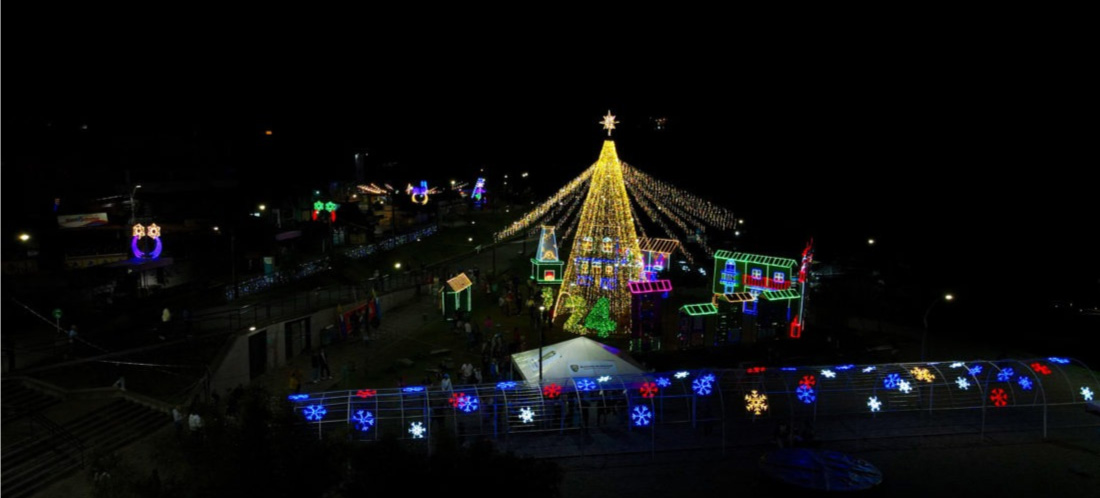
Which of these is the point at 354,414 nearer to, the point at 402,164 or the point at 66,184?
the point at 66,184

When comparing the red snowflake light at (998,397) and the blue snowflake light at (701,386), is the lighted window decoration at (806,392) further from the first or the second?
the red snowflake light at (998,397)

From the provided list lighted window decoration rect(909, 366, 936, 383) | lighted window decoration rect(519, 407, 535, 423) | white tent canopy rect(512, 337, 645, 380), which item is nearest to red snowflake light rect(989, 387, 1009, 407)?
lighted window decoration rect(909, 366, 936, 383)

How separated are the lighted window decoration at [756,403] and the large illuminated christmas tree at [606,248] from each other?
992 centimetres

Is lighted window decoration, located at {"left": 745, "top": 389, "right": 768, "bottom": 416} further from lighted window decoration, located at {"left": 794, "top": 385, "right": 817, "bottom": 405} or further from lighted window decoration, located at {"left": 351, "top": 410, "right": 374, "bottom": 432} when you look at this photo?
lighted window decoration, located at {"left": 351, "top": 410, "right": 374, "bottom": 432}

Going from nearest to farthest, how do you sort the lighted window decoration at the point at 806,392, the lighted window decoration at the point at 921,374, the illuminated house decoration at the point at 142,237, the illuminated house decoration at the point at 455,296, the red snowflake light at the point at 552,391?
1. the red snowflake light at the point at 552,391
2. the lighted window decoration at the point at 806,392
3. the lighted window decoration at the point at 921,374
4. the illuminated house decoration at the point at 455,296
5. the illuminated house decoration at the point at 142,237

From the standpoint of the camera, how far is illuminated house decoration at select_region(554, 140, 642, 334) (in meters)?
27.7

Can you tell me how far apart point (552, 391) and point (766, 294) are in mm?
14037

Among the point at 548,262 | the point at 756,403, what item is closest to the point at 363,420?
the point at 756,403

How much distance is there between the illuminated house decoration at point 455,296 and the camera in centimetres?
3111

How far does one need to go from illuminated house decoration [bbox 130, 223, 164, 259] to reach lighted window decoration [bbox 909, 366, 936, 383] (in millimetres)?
31292

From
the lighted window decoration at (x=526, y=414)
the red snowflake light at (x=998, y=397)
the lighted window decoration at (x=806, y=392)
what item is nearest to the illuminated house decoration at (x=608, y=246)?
the lighted window decoration at (x=806, y=392)

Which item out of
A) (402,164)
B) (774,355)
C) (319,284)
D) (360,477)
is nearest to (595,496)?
(360,477)

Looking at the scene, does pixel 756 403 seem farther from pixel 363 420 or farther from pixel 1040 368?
pixel 363 420

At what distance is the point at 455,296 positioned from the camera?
1226 inches
